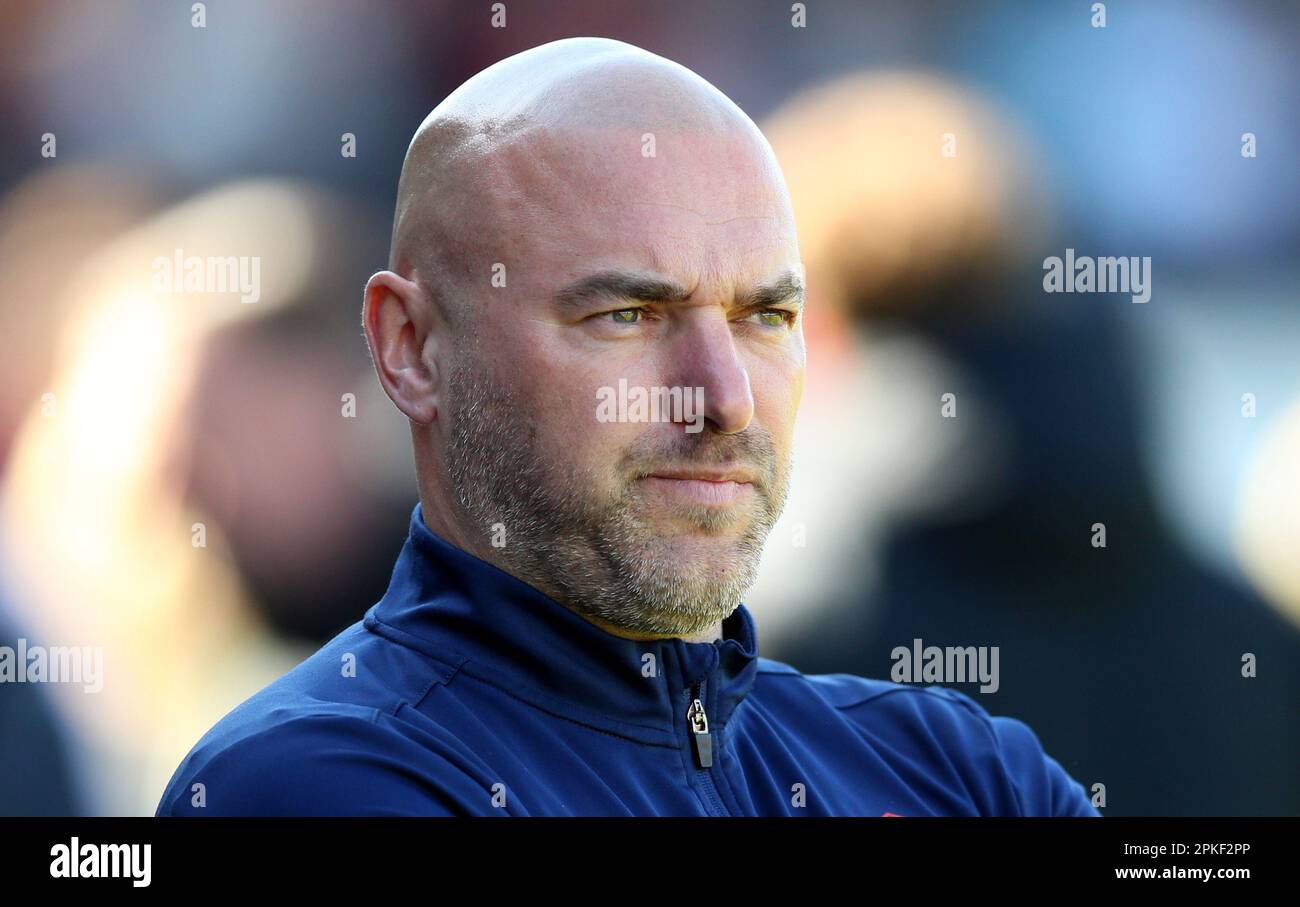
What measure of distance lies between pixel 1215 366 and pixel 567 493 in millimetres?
1798

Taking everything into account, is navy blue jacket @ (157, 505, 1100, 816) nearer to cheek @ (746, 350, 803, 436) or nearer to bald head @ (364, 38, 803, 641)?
bald head @ (364, 38, 803, 641)

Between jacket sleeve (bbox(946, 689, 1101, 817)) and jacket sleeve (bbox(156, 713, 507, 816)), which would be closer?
jacket sleeve (bbox(156, 713, 507, 816))

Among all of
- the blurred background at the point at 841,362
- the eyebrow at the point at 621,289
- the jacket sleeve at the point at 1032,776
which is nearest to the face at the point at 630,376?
the eyebrow at the point at 621,289

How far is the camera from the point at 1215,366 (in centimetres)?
287

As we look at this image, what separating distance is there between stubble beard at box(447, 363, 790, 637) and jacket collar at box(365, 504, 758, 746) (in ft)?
0.17

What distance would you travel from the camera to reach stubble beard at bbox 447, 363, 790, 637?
162 cm

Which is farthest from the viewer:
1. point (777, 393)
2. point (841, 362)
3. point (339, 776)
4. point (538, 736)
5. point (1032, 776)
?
point (841, 362)

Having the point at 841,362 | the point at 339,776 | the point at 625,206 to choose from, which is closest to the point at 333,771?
the point at 339,776

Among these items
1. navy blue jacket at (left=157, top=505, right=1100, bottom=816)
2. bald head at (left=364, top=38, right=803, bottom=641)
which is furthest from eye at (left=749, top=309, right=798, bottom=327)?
navy blue jacket at (left=157, top=505, right=1100, bottom=816)

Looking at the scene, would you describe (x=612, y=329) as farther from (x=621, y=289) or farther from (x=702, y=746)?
(x=702, y=746)

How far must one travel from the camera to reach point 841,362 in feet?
9.30

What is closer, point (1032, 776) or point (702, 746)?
point (702, 746)

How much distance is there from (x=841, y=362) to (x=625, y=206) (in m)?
1.33

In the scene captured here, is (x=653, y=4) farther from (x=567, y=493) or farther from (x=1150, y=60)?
(x=567, y=493)
